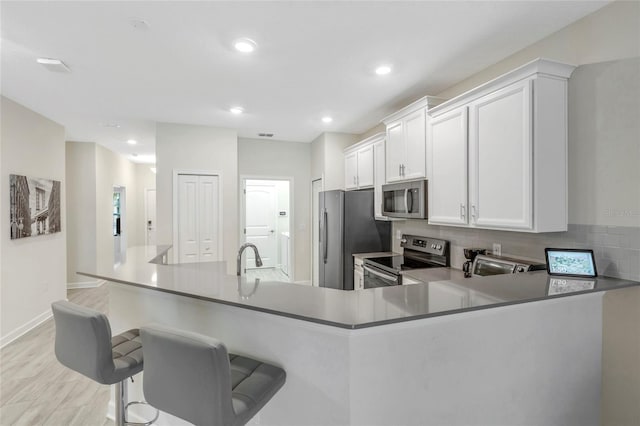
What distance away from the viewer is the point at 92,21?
2.00 meters

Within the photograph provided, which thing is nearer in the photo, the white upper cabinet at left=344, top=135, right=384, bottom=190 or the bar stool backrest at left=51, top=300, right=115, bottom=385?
the bar stool backrest at left=51, top=300, right=115, bottom=385

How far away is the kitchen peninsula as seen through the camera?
124 centimetres

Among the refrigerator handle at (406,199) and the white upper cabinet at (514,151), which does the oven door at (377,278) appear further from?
the white upper cabinet at (514,151)

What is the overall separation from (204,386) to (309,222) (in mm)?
4702

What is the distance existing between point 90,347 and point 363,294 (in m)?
1.20

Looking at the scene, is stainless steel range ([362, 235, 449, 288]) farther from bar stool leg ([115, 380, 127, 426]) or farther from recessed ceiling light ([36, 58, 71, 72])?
recessed ceiling light ([36, 58, 71, 72])

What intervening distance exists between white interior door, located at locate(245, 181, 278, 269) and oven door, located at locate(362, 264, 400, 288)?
14.6ft

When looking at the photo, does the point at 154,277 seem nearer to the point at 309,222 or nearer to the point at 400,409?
the point at 400,409

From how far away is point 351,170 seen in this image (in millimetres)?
4613

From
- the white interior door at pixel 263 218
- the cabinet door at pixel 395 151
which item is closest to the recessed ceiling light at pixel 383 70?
the cabinet door at pixel 395 151

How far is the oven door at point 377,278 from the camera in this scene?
2949mm

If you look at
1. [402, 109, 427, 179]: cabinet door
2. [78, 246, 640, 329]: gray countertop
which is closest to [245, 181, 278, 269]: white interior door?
[402, 109, 427, 179]: cabinet door

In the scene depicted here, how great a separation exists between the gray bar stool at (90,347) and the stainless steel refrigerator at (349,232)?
282cm

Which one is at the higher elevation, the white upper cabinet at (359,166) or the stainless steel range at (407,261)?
the white upper cabinet at (359,166)
